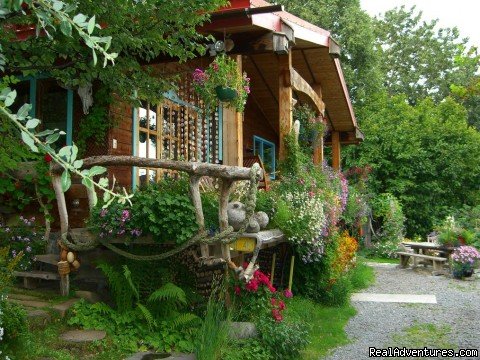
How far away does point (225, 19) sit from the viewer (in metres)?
6.91

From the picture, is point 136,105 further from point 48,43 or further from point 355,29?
point 355,29

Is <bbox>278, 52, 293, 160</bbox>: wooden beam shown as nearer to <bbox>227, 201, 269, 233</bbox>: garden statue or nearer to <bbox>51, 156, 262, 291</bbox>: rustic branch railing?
<bbox>227, 201, 269, 233</bbox>: garden statue

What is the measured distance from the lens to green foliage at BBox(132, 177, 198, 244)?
16.4 feet

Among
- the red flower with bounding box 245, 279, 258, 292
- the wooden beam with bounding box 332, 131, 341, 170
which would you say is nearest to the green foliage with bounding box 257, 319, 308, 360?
the red flower with bounding box 245, 279, 258, 292

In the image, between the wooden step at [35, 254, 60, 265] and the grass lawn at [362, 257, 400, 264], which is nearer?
the wooden step at [35, 254, 60, 265]

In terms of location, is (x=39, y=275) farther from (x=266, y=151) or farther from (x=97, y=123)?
(x=266, y=151)

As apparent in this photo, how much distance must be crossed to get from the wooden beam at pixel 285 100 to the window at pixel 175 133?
1592 millimetres

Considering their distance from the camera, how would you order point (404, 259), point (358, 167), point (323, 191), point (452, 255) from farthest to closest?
point (358, 167) < point (404, 259) < point (452, 255) < point (323, 191)

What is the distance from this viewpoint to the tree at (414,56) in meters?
30.5

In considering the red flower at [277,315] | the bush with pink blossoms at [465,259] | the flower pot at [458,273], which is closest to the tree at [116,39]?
the red flower at [277,315]

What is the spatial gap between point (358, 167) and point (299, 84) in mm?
9742

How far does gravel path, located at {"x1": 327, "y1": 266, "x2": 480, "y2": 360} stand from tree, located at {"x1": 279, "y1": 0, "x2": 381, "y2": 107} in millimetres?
12319

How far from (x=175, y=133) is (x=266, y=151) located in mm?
6166

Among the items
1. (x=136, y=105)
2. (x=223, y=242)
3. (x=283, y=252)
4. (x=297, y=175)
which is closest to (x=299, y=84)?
(x=297, y=175)
